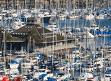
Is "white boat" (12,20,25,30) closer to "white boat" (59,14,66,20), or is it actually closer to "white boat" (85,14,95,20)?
"white boat" (59,14,66,20)

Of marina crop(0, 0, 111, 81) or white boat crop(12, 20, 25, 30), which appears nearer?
marina crop(0, 0, 111, 81)

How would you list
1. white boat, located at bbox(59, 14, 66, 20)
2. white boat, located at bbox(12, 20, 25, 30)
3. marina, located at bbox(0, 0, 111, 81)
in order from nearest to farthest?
marina, located at bbox(0, 0, 111, 81) → white boat, located at bbox(12, 20, 25, 30) → white boat, located at bbox(59, 14, 66, 20)

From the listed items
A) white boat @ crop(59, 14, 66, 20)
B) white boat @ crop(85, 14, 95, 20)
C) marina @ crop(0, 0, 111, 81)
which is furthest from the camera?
white boat @ crop(59, 14, 66, 20)

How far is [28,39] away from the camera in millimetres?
39875

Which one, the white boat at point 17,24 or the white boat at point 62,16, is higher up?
the white boat at point 17,24

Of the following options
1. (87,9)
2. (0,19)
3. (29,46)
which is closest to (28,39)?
(29,46)

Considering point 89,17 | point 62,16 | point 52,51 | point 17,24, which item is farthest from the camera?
point 62,16

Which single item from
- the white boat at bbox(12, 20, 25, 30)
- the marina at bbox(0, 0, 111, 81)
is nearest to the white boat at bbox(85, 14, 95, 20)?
the marina at bbox(0, 0, 111, 81)

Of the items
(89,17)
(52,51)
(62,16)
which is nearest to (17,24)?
(62,16)

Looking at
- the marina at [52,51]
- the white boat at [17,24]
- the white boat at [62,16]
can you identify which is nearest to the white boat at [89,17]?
the marina at [52,51]

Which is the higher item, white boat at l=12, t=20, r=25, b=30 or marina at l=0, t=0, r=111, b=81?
marina at l=0, t=0, r=111, b=81

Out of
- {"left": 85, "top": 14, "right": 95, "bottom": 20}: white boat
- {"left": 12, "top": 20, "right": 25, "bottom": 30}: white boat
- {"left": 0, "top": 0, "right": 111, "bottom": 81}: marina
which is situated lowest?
{"left": 85, "top": 14, "right": 95, "bottom": 20}: white boat

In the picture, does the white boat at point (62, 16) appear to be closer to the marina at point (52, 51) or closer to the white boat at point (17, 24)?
the marina at point (52, 51)

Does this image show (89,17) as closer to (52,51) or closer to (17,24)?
(17,24)
